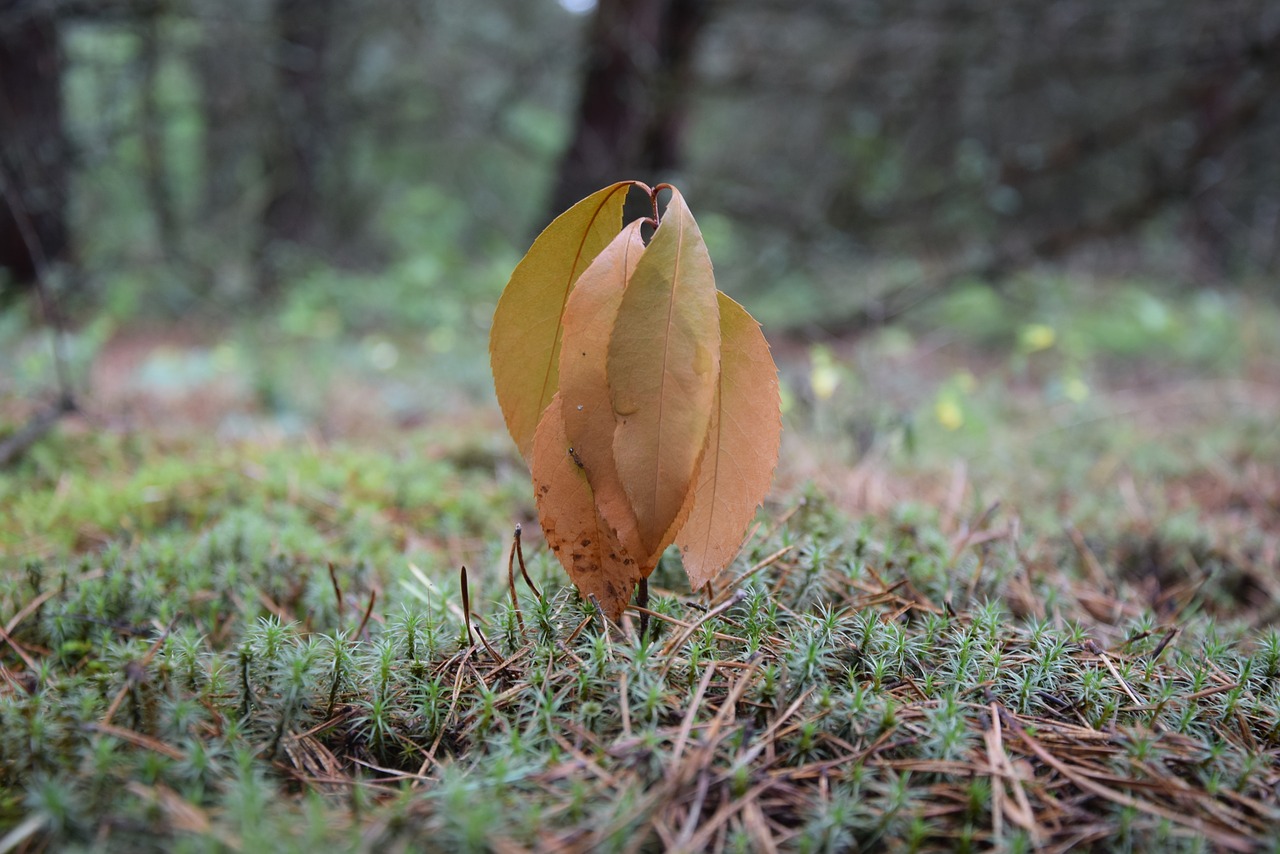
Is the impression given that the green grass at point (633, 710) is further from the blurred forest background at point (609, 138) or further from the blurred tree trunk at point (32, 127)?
the blurred tree trunk at point (32, 127)

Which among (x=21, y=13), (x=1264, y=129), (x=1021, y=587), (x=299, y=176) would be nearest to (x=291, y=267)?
(x=299, y=176)

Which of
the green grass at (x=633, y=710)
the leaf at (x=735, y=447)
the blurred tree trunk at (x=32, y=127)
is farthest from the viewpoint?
the blurred tree trunk at (x=32, y=127)

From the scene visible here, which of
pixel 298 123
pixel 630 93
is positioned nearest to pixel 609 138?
pixel 630 93

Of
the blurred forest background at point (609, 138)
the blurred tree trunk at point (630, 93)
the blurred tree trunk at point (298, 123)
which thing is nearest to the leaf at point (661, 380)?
the blurred forest background at point (609, 138)

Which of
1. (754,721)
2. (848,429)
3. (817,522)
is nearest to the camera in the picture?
(754,721)

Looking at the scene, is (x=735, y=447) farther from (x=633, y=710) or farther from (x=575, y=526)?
(x=633, y=710)

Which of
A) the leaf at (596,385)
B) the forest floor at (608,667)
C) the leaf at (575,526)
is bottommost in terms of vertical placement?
the forest floor at (608,667)

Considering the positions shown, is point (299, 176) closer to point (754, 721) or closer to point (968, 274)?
point (968, 274)
